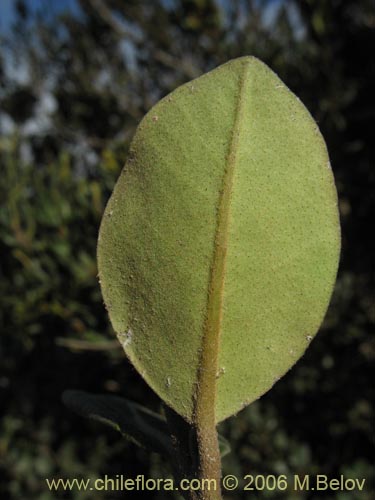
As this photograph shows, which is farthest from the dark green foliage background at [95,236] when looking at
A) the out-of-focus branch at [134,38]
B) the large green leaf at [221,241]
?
the large green leaf at [221,241]

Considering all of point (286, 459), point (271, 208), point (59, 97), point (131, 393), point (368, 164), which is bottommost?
point (286, 459)

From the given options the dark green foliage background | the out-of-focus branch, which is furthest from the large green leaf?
the out-of-focus branch

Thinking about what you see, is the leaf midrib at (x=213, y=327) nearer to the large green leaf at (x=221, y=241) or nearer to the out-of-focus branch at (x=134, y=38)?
the large green leaf at (x=221, y=241)

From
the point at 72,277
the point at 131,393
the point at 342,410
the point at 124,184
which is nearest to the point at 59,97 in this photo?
the point at 72,277

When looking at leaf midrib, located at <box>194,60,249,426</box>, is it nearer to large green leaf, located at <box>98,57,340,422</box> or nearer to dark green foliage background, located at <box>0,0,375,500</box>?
large green leaf, located at <box>98,57,340,422</box>

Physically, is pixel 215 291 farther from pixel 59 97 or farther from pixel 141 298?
pixel 59 97

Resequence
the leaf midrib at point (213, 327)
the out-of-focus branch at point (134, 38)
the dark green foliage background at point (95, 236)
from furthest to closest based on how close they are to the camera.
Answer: the out-of-focus branch at point (134, 38)
the dark green foliage background at point (95, 236)
the leaf midrib at point (213, 327)

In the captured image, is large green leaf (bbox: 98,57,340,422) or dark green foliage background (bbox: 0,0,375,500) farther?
dark green foliage background (bbox: 0,0,375,500)
